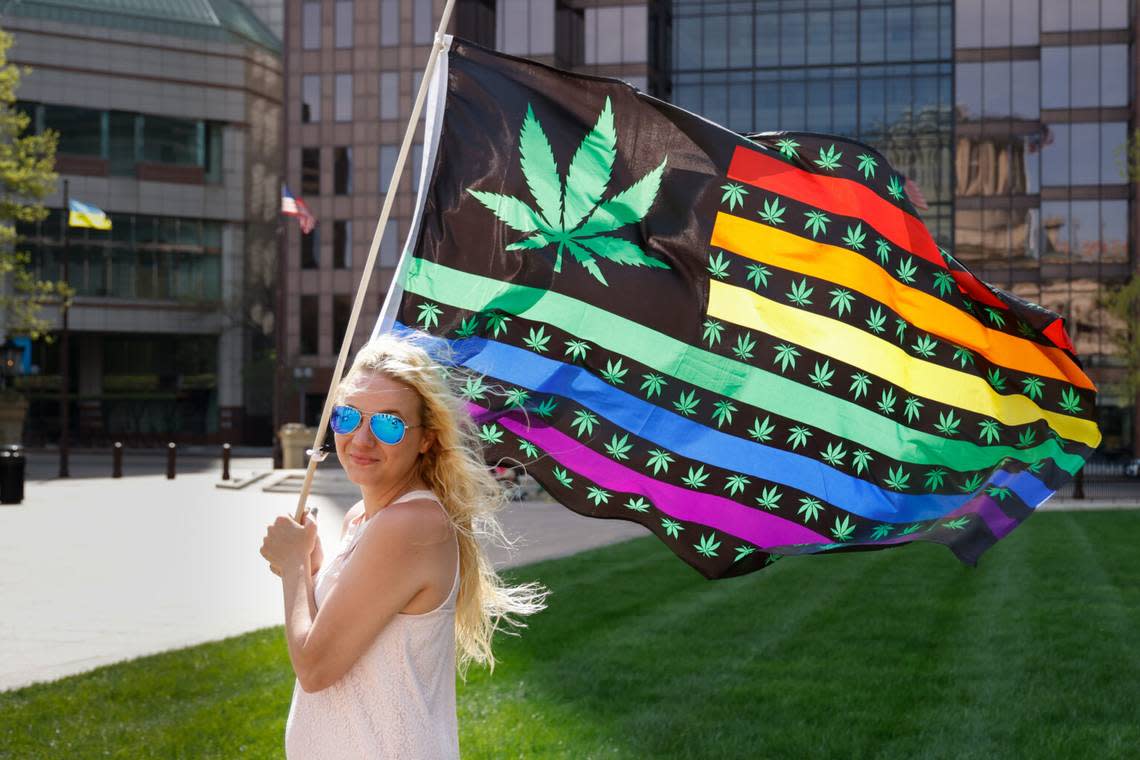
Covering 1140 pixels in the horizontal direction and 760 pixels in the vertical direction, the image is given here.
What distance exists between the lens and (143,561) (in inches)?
726

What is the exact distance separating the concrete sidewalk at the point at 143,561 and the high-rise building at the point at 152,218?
1882 inches

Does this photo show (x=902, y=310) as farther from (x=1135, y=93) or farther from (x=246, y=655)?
(x=1135, y=93)

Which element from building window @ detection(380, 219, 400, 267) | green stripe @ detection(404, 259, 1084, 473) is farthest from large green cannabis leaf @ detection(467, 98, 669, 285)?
building window @ detection(380, 219, 400, 267)

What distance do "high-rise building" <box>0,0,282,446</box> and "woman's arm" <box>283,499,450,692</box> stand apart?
80.7m

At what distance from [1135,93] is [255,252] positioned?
5064 centimetres

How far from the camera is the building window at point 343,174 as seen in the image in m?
77.1

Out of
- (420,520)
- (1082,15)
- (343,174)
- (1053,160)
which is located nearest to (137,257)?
(343,174)

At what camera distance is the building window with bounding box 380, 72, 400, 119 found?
76625 mm

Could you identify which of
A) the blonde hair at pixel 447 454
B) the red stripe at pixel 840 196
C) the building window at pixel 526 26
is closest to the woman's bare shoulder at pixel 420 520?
the blonde hair at pixel 447 454

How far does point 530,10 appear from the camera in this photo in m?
73.9

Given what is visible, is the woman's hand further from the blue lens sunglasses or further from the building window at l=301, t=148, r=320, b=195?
the building window at l=301, t=148, r=320, b=195

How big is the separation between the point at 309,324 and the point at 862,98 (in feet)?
104

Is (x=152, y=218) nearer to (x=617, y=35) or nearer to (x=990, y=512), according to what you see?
(x=617, y=35)

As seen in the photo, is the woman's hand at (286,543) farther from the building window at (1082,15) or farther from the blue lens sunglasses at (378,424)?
the building window at (1082,15)
